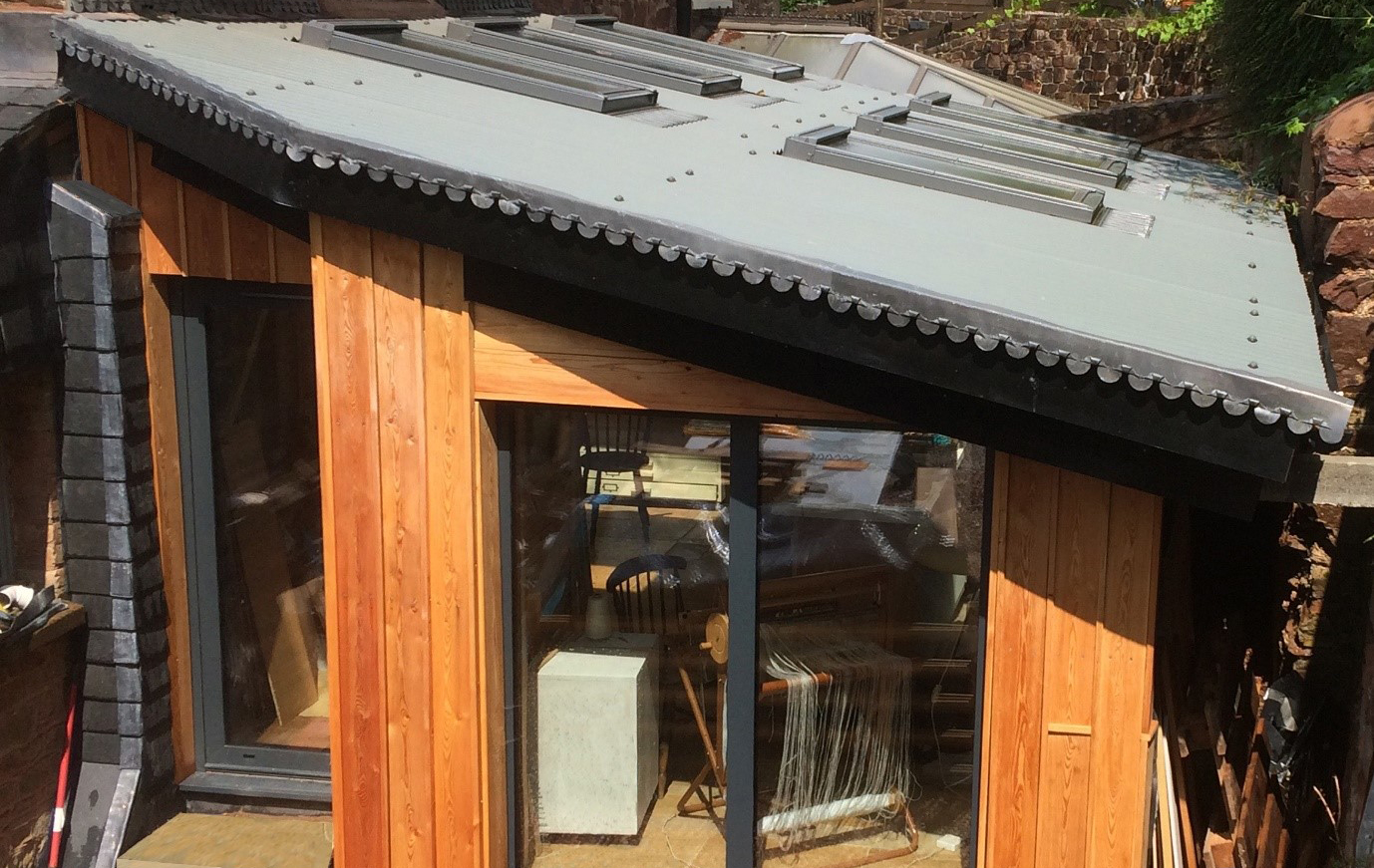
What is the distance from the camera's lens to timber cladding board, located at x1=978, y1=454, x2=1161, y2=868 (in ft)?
13.1

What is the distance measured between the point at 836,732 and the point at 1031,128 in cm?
406

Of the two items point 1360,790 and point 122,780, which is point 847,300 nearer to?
point 1360,790

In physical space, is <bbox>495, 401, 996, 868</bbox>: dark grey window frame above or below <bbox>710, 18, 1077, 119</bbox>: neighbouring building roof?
below

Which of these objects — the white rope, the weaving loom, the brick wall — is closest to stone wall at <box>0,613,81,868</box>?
the brick wall

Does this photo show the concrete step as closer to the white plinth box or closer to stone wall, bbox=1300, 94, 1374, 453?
the white plinth box

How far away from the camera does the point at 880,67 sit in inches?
473

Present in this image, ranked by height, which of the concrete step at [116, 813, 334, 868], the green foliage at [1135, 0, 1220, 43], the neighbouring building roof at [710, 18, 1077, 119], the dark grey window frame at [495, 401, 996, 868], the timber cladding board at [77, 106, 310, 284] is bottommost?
the concrete step at [116, 813, 334, 868]

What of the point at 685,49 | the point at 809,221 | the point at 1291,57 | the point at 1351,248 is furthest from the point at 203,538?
the point at 1291,57

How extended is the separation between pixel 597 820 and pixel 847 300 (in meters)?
2.23

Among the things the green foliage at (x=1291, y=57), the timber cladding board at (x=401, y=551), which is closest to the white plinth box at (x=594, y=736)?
the timber cladding board at (x=401, y=551)

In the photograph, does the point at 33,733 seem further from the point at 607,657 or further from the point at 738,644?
the point at 738,644

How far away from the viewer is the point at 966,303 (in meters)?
3.46

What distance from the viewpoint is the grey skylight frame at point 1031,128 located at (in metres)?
6.93

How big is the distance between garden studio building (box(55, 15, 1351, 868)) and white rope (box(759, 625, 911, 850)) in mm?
13
